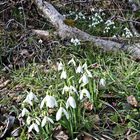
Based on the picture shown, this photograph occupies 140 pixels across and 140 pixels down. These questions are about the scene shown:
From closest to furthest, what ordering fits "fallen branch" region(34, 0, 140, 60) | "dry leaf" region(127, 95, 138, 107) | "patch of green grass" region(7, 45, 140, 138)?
1. "patch of green grass" region(7, 45, 140, 138)
2. "dry leaf" region(127, 95, 138, 107)
3. "fallen branch" region(34, 0, 140, 60)

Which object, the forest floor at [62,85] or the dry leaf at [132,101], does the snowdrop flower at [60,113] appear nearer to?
the forest floor at [62,85]

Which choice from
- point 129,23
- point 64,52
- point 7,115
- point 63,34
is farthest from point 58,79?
point 129,23

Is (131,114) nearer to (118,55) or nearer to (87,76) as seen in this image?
(87,76)

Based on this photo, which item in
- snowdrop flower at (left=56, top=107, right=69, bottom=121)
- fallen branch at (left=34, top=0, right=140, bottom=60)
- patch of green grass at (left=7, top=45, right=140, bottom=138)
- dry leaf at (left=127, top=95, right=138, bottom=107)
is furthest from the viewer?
fallen branch at (left=34, top=0, right=140, bottom=60)

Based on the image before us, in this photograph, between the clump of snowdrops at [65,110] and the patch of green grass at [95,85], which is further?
the patch of green grass at [95,85]

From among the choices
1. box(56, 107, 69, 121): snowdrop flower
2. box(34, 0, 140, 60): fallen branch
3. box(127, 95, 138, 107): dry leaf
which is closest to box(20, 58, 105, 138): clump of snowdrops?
box(56, 107, 69, 121): snowdrop flower

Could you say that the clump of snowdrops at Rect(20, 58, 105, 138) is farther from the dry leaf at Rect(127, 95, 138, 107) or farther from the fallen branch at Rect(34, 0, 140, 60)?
the fallen branch at Rect(34, 0, 140, 60)

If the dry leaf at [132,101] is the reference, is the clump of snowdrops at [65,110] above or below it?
above

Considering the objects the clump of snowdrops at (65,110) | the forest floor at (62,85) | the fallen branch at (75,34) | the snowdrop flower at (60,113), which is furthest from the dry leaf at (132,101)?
the fallen branch at (75,34)

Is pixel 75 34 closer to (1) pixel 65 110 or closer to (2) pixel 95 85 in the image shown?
(2) pixel 95 85
